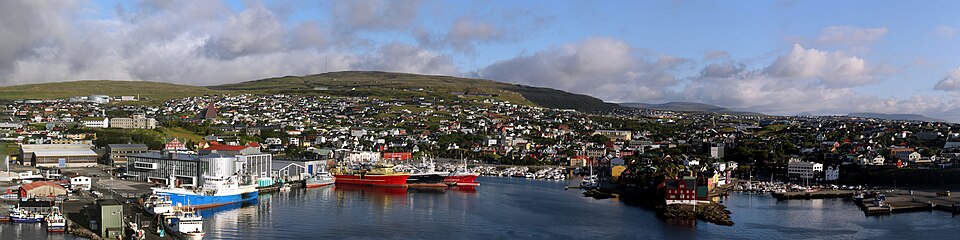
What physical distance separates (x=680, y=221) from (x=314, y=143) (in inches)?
1083

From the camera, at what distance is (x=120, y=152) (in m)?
31.0

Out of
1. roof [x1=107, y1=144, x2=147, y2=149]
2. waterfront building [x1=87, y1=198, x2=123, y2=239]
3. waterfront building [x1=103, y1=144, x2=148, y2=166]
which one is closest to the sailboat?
waterfront building [x1=103, y1=144, x2=148, y2=166]

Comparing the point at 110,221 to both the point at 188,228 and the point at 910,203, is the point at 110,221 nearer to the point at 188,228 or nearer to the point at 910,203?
the point at 188,228

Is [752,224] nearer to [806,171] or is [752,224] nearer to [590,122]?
[806,171]

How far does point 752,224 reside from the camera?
18562mm

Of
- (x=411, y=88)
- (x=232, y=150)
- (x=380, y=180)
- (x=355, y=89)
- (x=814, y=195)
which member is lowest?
(x=814, y=195)

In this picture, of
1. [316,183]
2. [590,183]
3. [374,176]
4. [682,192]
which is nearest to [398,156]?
[374,176]

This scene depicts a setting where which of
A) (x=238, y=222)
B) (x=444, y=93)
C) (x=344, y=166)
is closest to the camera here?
(x=238, y=222)

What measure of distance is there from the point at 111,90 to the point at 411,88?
1048 inches

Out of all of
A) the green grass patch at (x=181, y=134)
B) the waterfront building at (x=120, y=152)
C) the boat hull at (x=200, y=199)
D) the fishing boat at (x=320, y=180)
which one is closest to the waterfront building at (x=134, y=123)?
the green grass patch at (x=181, y=134)

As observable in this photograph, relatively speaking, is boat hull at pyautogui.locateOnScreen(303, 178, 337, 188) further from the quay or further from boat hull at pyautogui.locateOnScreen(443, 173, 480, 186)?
the quay

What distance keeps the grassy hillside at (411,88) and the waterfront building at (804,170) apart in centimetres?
4138

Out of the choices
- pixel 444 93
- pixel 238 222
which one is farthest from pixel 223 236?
pixel 444 93

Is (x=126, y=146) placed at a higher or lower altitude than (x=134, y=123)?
lower
